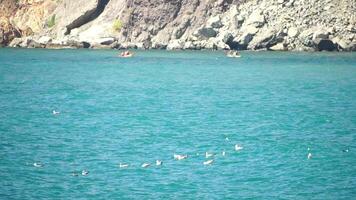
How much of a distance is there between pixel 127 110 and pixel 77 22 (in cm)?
10241

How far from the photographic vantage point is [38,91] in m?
75.2

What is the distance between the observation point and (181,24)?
497 feet

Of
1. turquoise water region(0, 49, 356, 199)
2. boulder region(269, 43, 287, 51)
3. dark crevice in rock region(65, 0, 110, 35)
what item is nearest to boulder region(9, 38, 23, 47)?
dark crevice in rock region(65, 0, 110, 35)

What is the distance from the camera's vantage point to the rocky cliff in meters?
138

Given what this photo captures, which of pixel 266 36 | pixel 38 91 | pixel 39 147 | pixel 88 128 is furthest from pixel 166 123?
pixel 266 36

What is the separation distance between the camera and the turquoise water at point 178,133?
37.9 meters

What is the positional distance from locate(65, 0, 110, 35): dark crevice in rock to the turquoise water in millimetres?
65265

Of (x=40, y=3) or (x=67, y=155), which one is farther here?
(x=40, y=3)

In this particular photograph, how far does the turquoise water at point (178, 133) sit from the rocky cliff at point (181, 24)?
137ft

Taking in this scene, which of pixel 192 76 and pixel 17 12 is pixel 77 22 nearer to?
pixel 17 12

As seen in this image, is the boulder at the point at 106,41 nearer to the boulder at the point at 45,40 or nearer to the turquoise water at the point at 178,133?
the boulder at the point at 45,40

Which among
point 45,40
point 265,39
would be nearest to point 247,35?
point 265,39

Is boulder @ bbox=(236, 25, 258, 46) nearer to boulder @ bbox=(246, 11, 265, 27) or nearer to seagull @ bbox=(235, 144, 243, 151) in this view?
boulder @ bbox=(246, 11, 265, 27)

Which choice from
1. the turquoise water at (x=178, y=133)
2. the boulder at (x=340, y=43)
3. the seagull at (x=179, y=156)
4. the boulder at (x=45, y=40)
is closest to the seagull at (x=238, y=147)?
the turquoise water at (x=178, y=133)
